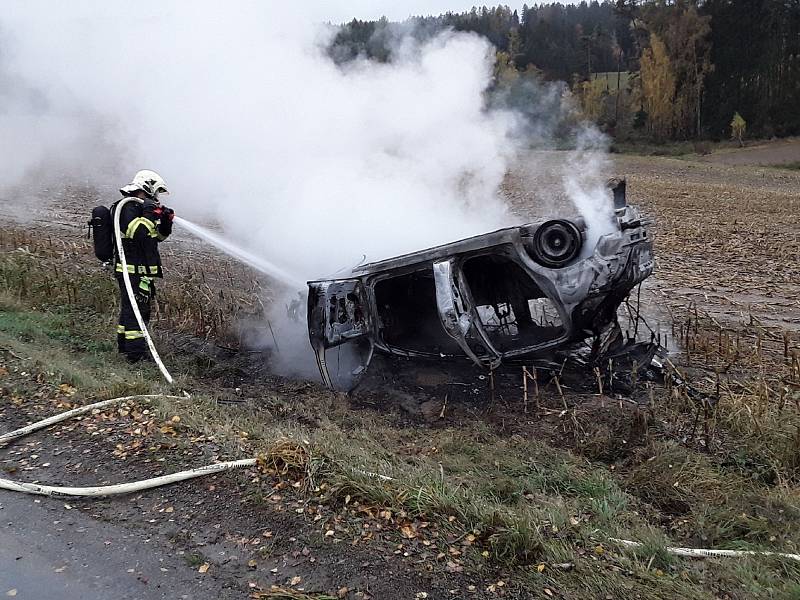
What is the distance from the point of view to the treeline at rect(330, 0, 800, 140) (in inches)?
598

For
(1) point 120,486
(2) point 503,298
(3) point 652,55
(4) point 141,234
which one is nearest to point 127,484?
(1) point 120,486

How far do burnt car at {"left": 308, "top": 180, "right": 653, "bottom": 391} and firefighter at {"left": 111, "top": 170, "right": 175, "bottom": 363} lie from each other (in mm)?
A: 1812

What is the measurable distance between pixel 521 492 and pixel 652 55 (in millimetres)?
31053

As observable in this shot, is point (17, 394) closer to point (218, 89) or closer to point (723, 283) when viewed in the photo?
point (218, 89)

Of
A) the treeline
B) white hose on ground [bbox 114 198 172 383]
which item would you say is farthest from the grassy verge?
the treeline

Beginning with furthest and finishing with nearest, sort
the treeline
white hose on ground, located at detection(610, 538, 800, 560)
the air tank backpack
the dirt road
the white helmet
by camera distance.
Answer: the treeline
the white helmet
the air tank backpack
white hose on ground, located at detection(610, 538, 800, 560)
the dirt road

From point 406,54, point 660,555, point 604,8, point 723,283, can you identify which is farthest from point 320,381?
point 604,8

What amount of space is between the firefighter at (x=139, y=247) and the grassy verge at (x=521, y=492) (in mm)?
587

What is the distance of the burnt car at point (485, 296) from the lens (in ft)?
18.7

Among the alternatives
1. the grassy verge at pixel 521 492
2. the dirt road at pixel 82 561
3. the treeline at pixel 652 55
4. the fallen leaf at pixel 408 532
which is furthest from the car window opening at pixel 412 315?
the treeline at pixel 652 55

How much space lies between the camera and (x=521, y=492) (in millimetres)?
4387

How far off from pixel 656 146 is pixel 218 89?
29.9m

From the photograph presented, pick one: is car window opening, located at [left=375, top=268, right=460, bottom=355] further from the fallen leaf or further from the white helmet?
the fallen leaf

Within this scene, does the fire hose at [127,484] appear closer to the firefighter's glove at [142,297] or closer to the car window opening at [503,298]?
the firefighter's glove at [142,297]
